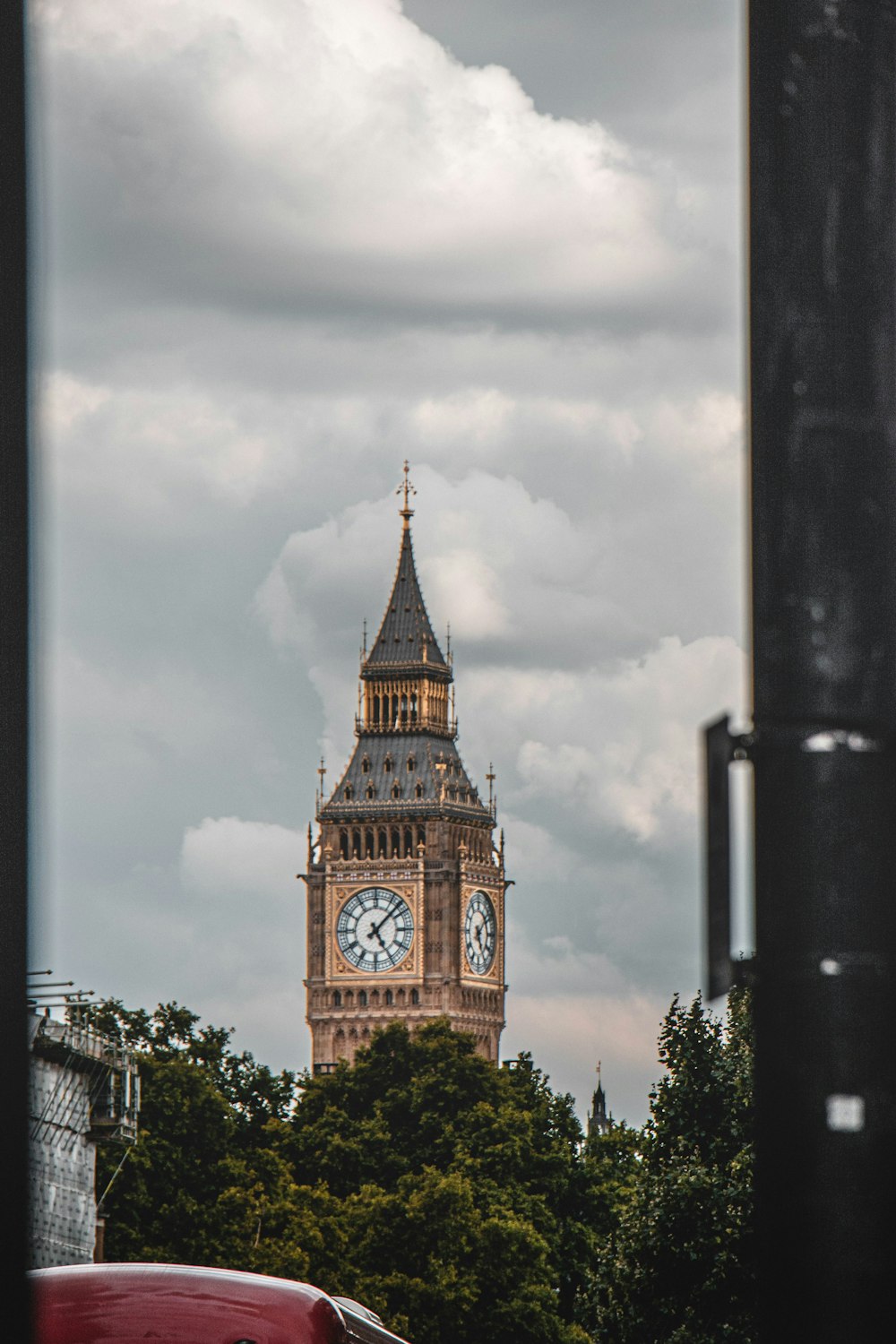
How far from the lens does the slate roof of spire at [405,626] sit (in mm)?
185375

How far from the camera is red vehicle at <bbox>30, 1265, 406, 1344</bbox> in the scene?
12.4 meters

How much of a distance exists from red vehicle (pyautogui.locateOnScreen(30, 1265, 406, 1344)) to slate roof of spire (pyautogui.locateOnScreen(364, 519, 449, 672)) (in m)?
172

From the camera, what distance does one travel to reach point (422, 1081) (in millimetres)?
111125

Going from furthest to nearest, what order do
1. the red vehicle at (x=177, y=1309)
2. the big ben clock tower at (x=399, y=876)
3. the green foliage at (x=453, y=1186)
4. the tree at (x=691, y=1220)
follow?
the big ben clock tower at (x=399, y=876) < the green foliage at (x=453, y=1186) < the tree at (x=691, y=1220) < the red vehicle at (x=177, y=1309)

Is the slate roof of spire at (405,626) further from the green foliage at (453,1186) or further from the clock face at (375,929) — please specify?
the green foliage at (453,1186)

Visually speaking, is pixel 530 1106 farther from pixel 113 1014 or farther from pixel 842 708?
pixel 842 708

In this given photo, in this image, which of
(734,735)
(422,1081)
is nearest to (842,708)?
(734,735)

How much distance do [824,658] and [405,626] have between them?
181320 millimetres

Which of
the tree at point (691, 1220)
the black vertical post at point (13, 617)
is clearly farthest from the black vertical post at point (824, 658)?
the tree at point (691, 1220)

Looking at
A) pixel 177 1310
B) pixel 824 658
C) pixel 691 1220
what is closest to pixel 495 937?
pixel 691 1220

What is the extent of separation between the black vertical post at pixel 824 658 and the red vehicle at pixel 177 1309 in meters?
8.25

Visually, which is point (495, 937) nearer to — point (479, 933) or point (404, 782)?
point (479, 933)

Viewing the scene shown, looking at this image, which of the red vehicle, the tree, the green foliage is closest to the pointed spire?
the green foliage

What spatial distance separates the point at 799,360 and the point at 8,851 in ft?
5.57
